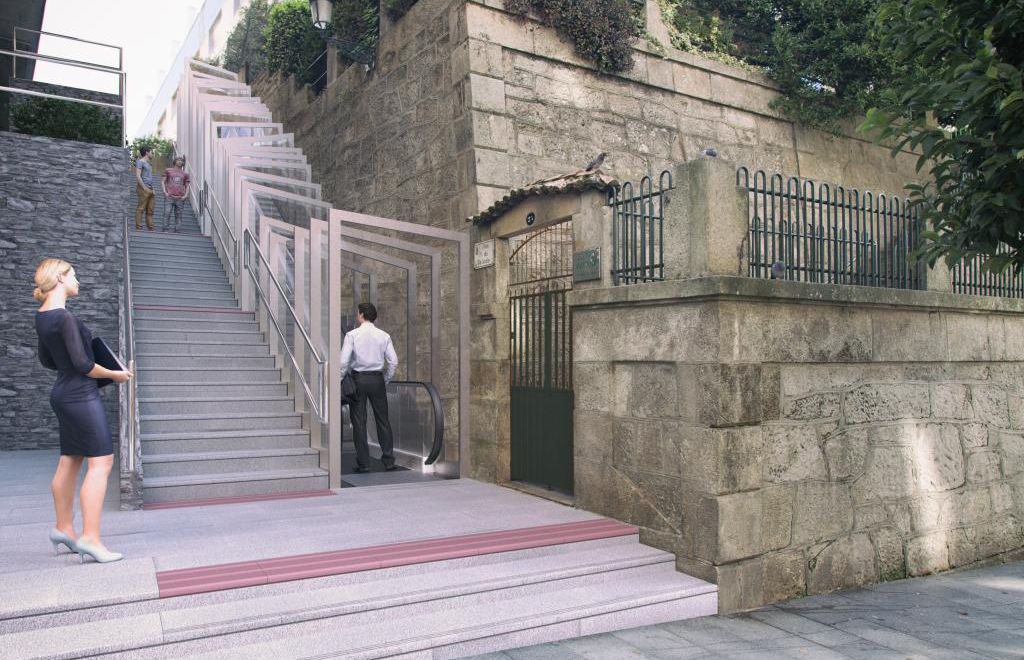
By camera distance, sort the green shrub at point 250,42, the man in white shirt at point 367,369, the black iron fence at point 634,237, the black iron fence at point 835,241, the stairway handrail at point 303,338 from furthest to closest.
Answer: the green shrub at point 250,42 → the man in white shirt at point 367,369 → the stairway handrail at point 303,338 → the black iron fence at point 634,237 → the black iron fence at point 835,241

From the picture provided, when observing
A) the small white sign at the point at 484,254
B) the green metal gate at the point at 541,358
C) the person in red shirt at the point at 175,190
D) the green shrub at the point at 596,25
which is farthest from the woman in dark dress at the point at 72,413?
the person in red shirt at the point at 175,190

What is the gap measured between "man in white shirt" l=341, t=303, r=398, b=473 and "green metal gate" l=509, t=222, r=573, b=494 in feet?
4.60

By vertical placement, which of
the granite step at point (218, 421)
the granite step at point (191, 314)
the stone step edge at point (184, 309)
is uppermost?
the stone step edge at point (184, 309)

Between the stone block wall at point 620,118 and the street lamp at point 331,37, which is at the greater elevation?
the street lamp at point 331,37

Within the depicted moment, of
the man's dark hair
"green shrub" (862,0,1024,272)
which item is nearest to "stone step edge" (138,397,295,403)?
the man's dark hair

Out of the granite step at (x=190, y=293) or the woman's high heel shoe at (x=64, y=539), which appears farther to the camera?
the granite step at (x=190, y=293)

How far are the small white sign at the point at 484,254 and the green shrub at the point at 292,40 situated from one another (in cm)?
695

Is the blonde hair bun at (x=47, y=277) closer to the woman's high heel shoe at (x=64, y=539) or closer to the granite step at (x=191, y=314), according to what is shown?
the woman's high heel shoe at (x=64, y=539)

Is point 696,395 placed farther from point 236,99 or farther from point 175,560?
point 236,99

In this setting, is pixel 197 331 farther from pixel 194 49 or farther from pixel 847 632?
pixel 194 49

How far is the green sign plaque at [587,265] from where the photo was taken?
6.27m

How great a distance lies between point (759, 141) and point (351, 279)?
→ 5906mm

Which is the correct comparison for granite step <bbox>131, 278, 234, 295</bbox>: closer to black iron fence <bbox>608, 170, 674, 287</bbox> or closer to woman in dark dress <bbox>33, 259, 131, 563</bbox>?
woman in dark dress <bbox>33, 259, 131, 563</bbox>

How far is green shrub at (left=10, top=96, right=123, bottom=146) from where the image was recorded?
11953 mm
